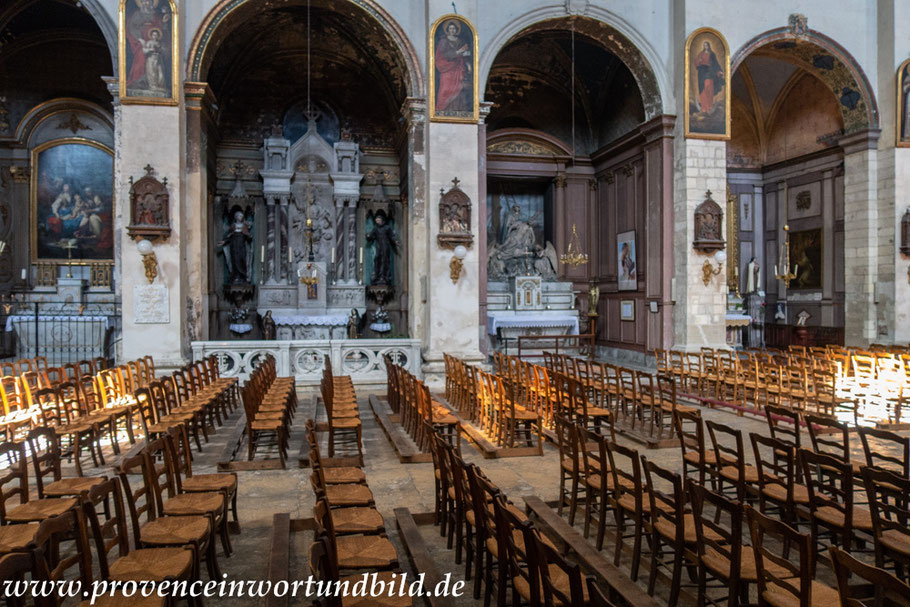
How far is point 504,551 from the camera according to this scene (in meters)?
3.00

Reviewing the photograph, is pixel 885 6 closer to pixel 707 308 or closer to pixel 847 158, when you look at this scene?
pixel 847 158

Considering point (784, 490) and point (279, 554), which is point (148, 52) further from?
point (784, 490)

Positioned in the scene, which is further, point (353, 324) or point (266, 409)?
point (353, 324)

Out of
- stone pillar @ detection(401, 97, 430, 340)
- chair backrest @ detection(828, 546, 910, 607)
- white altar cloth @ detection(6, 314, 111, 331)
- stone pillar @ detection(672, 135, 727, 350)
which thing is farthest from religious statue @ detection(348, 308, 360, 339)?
chair backrest @ detection(828, 546, 910, 607)

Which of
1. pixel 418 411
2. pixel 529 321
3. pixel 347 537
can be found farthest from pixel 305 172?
pixel 347 537

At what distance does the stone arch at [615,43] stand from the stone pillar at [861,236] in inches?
223

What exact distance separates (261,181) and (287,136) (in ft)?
5.29

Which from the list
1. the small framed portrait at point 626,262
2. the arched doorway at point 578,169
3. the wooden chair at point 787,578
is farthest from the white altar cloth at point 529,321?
the wooden chair at point 787,578

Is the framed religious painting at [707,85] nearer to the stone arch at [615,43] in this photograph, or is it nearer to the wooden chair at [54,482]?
the stone arch at [615,43]

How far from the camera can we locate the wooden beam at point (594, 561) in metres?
3.17

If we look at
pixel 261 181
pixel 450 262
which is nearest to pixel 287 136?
pixel 261 181

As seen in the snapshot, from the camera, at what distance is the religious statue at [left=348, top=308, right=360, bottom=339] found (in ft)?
51.0

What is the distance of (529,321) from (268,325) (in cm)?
668

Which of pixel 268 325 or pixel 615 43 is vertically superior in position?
pixel 615 43
